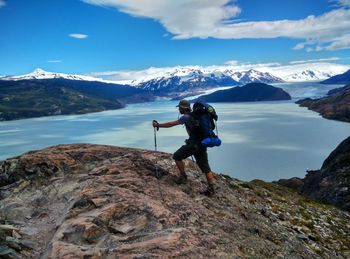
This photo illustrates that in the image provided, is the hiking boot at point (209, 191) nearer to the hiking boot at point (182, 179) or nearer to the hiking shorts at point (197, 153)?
the hiking shorts at point (197, 153)

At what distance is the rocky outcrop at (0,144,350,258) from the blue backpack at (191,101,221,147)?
8.29 feet

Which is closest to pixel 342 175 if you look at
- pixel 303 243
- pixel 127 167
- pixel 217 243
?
pixel 303 243

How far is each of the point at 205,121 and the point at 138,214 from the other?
15.3 ft

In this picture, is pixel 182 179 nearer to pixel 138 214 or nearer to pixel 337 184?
pixel 138 214

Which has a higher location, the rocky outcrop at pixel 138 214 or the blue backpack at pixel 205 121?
the blue backpack at pixel 205 121

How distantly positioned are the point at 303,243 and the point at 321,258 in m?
1.23

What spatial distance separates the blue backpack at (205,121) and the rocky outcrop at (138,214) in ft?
8.29

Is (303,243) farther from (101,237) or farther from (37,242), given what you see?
(37,242)

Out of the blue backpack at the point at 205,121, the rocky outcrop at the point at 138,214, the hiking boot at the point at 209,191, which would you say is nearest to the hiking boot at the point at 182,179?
the rocky outcrop at the point at 138,214

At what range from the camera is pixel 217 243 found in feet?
34.5

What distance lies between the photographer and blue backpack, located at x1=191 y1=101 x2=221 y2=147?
14.6m

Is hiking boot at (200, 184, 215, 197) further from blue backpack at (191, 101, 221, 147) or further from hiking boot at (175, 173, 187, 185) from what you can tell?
blue backpack at (191, 101, 221, 147)

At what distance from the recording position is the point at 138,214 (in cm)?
1232

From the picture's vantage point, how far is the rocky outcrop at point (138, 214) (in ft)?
34.2
